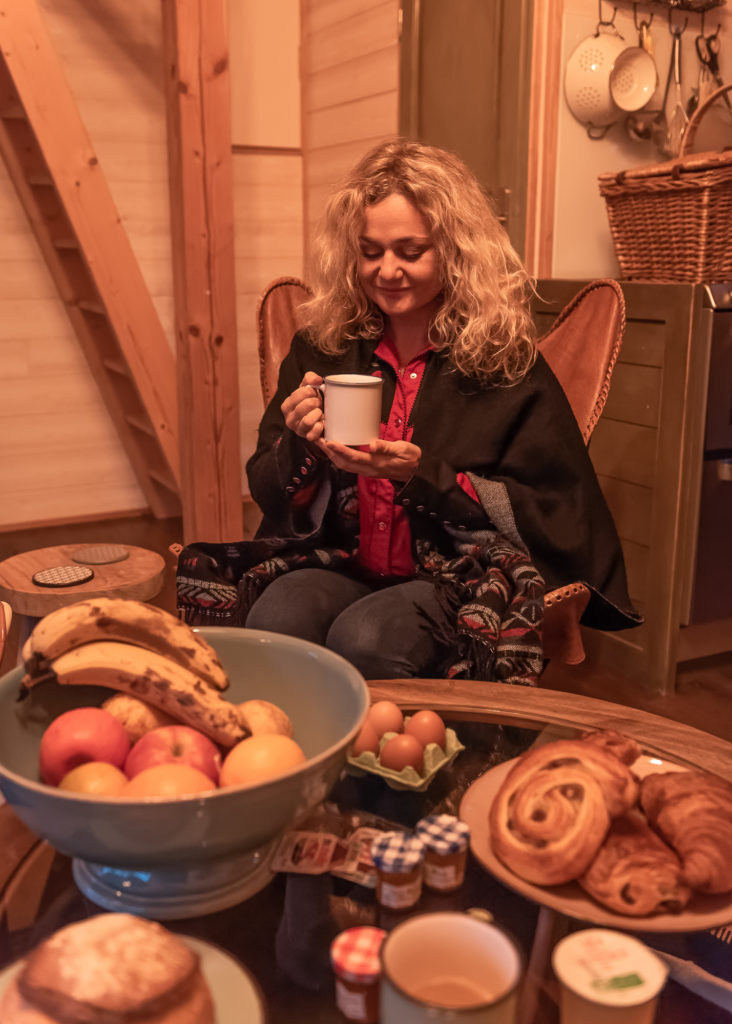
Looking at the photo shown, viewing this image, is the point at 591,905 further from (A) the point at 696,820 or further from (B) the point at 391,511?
(B) the point at 391,511

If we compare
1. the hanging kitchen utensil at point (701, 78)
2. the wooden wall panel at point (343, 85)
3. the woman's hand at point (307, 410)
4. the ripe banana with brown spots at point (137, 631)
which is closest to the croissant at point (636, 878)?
the ripe banana with brown spots at point (137, 631)

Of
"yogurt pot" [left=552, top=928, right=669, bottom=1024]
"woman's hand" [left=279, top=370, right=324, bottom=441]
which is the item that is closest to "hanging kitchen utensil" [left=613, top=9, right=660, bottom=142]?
"woman's hand" [left=279, top=370, right=324, bottom=441]

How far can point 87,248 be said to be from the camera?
326 cm

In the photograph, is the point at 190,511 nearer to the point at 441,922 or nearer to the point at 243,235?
the point at 243,235

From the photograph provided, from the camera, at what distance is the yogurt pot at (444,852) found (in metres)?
0.82

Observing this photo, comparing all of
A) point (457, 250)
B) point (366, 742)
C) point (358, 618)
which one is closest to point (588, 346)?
point (457, 250)

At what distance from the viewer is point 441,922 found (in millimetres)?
640

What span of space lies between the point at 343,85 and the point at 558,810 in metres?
3.38

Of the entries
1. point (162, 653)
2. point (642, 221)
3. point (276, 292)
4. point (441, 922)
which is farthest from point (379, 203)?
point (441, 922)

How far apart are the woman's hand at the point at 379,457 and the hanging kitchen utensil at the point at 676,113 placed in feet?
5.43

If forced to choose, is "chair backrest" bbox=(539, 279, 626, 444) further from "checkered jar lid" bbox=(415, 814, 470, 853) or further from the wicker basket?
"checkered jar lid" bbox=(415, 814, 470, 853)

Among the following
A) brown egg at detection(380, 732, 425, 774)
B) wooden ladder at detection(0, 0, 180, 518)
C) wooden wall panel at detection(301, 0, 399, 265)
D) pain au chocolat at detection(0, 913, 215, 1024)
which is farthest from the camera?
wooden wall panel at detection(301, 0, 399, 265)

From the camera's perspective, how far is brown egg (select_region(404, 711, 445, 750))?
1.06 meters

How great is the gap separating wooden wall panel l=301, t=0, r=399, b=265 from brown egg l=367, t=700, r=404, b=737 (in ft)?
7.95
